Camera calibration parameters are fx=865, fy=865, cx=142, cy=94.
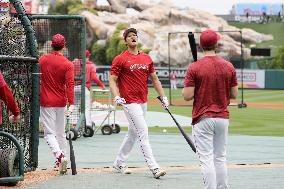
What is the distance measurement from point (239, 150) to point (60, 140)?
15.4ft

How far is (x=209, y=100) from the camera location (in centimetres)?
938

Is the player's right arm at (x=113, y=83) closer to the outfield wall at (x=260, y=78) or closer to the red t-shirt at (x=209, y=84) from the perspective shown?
the red t-shirt at (x=209, y=84)

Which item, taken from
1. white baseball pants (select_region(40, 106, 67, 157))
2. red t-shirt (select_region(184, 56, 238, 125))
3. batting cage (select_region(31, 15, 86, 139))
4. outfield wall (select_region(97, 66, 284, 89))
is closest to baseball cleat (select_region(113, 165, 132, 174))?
white baseball pants (select_region(40, 106, 67, 157))

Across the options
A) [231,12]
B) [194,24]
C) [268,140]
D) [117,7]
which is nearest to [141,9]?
[117,7]

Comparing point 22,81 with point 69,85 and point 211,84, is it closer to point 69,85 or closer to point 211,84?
point 69,85

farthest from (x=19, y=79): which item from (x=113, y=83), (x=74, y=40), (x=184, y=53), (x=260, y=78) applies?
(x=184, y=53)

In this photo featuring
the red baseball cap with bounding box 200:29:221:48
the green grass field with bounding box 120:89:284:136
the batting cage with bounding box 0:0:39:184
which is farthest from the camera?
the green grass field with bounding box 120:89:284:136

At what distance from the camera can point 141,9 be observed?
101m

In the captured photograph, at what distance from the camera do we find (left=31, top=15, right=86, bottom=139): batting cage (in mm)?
18406

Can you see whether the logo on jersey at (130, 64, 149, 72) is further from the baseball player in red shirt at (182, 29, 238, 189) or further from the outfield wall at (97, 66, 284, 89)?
the outfield wall at (97, 66, 284, 89)

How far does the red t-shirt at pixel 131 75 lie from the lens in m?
12.3

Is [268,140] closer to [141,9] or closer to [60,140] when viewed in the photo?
[60,140]

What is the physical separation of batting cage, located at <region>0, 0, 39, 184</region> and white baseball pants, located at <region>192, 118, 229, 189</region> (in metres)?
2.95

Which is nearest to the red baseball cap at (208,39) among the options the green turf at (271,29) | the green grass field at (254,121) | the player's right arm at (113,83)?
the player's right arm at (113,83)
